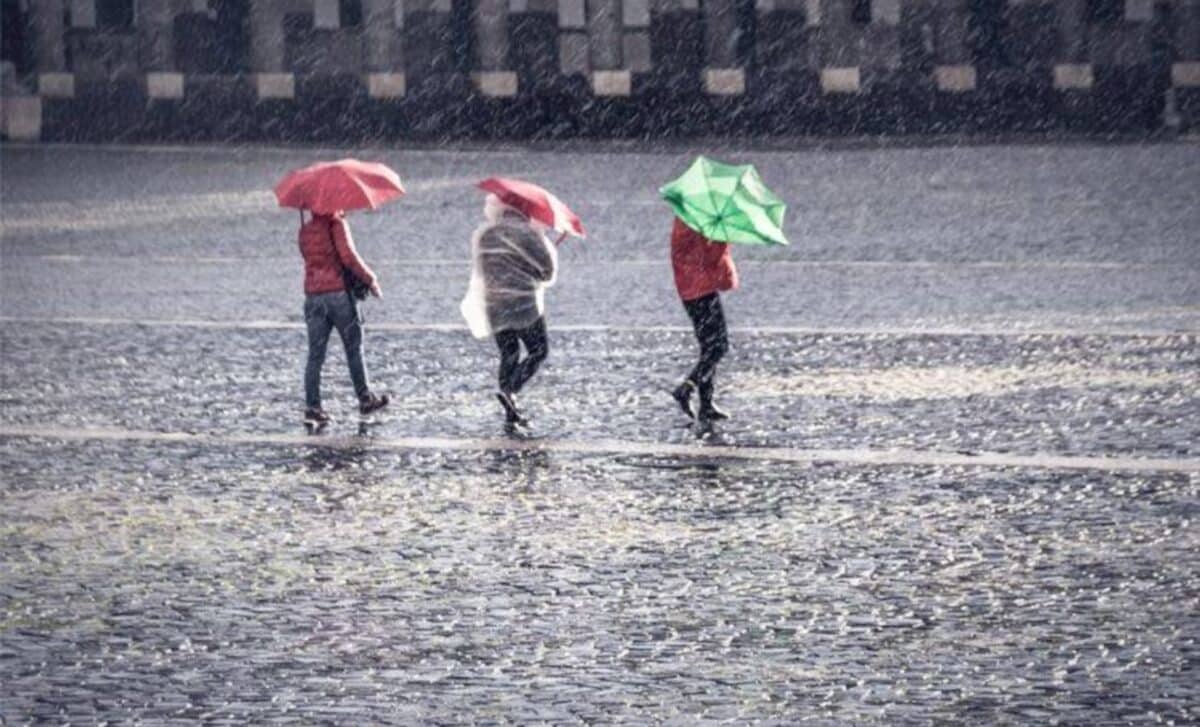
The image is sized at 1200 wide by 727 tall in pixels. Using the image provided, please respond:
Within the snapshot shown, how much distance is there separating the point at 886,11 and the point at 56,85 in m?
8.78

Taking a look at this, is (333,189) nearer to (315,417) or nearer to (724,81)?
(315,417)

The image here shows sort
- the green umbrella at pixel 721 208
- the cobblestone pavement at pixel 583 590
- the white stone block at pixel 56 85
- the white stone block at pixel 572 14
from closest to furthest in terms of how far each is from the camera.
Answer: the cobblestone pavement at pixel 583 590, the green umbrella at pixel 721 208, the white stone block at pixel 572 14, the white stone block at pixel 56 85

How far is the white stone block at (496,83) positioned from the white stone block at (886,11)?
3.74 meters

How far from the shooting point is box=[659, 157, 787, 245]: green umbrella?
1075 centimetres

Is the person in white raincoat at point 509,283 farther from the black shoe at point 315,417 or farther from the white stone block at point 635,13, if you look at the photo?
the white stone block at point 635,13

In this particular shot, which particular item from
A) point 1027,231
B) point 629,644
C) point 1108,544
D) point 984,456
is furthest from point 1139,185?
point 629,644

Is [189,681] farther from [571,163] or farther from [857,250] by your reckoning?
[571,163]

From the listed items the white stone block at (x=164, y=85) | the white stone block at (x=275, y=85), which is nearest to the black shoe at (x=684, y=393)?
the white stone block at (x=275, y=85)

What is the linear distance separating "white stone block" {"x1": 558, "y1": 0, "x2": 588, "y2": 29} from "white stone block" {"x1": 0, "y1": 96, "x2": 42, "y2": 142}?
220 inches

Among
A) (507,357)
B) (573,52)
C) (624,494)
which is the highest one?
(573,52)

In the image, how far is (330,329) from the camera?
11188mm

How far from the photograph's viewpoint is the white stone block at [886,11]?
87.7 feet

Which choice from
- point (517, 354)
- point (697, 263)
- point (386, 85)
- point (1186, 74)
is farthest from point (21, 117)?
point (697, 263)

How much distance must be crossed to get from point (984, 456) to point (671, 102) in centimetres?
1688
